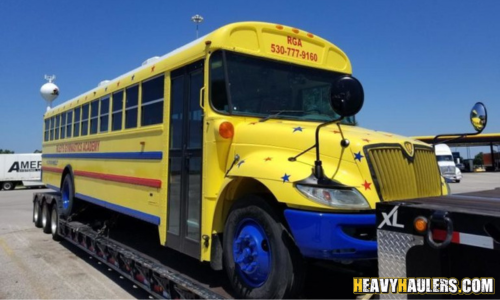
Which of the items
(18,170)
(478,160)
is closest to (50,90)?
(18,170)

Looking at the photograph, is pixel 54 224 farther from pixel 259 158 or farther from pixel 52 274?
pixel 259 158

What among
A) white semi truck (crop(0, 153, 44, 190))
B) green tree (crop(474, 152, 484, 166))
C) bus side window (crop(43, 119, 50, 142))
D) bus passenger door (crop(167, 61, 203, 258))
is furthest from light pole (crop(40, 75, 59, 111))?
green tree (crop(474, 152, 484, 166))

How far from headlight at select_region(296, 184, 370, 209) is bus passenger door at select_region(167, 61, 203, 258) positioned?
4.95 feet

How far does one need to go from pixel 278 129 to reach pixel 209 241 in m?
1.29

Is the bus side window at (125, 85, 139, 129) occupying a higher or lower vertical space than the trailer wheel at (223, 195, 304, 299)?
higher

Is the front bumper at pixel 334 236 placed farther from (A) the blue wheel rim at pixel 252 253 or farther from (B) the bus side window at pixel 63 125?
(B) the bus side window at pixel 63 125

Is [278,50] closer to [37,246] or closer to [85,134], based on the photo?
[85,134]

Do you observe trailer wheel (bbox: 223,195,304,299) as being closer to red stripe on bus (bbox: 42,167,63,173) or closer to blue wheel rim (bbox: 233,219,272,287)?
blue wheel rim (bbox: 233,219,272,287)

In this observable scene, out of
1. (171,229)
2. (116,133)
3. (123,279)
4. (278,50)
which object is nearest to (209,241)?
(171,229)

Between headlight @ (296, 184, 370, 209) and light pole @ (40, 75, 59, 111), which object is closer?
headlight @ (296, 184, 370, 209)

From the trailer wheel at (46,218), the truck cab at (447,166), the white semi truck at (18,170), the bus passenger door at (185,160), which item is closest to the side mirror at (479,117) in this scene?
the bus passenger door at (185,160)

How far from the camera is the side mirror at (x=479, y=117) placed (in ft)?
11.0

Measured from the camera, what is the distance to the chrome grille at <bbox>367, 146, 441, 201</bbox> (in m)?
2.99

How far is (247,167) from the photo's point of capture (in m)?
3.36
